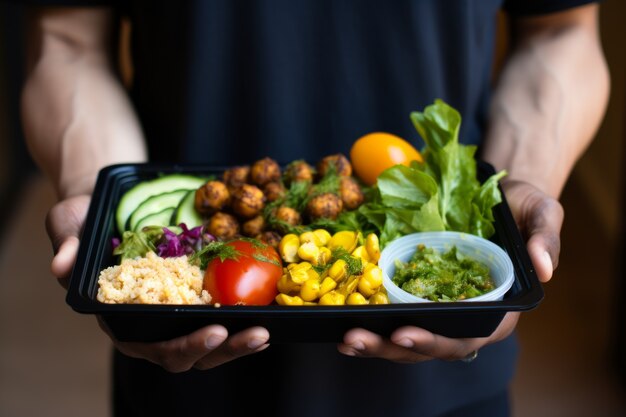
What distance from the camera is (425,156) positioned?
134cm

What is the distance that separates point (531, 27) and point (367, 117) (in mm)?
412

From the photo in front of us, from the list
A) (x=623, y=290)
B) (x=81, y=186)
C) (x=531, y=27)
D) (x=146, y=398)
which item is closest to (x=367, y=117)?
(x=531, y=27)

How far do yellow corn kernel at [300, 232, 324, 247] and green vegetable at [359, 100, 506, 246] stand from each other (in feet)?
0.34

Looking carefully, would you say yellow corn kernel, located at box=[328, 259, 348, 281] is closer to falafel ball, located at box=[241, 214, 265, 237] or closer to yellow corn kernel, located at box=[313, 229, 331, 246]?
yellow corn kernel, located at box=[313, 229, 331, 246]

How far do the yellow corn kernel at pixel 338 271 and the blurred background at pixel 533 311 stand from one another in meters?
1.73

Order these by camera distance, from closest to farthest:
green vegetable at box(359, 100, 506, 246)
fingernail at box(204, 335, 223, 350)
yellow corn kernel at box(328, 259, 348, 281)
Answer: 1. fingernail at box(204, 335, 223, 350)
2. yellow corn kernel at box(328, 259, 348, 281)
3. green vegetable at box(359, 100, 506, 246)

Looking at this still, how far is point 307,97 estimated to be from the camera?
146cm

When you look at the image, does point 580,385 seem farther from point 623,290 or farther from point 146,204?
point 146,204

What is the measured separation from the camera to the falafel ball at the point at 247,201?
1223mm

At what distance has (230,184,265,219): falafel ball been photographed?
1.22 meters

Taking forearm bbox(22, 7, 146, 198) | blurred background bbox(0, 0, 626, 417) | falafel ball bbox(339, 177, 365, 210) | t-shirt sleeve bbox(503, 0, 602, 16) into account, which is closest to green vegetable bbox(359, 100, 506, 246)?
falafel ball bbox(339, 177, 365, 210)

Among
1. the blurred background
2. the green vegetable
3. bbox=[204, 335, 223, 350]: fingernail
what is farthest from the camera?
the blurred background

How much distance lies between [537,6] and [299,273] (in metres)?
0.79

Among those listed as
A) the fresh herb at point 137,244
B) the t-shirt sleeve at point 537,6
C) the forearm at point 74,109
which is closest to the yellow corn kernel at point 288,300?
the fresh herb at point 137,244
